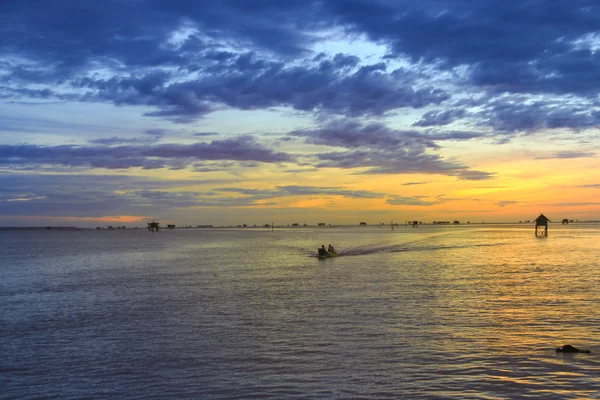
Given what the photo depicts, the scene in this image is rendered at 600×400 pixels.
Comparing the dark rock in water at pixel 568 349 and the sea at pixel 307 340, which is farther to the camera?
the dark rock in water at pixel 568 349

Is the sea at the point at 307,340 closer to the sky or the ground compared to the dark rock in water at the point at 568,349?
closer to the ground

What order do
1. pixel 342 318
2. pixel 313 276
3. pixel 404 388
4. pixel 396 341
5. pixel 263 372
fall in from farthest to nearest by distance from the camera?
pixel 313 276, pixel 342 318, pixel 396 341, pixel 263 372, pixel 404 388

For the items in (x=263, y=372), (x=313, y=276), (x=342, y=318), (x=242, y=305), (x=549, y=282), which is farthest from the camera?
(x=313, y=276)

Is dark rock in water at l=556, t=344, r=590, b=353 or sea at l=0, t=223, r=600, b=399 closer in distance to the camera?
sea at l=0, t=223, r=600, b=399

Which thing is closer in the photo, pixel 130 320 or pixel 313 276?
pixel 130 320

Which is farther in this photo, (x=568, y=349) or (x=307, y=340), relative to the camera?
(x=307, y=340)

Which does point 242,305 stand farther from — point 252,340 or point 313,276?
point 313,276

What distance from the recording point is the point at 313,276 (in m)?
46.5

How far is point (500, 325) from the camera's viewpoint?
2261 cm

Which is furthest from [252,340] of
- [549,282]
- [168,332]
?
[549,282]

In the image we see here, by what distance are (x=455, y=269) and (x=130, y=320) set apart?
1317 inches

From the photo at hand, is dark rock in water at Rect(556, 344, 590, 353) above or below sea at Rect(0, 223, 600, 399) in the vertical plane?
above

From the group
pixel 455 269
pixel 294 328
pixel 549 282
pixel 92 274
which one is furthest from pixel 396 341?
pixel 92 274

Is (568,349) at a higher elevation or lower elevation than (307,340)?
higher
